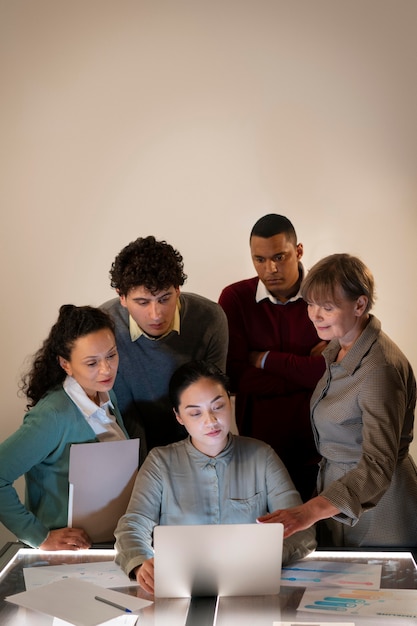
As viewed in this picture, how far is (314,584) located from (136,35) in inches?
92.2

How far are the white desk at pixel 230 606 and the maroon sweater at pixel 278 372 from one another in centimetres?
Result: 88

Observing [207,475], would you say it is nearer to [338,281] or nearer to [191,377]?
[191,377]

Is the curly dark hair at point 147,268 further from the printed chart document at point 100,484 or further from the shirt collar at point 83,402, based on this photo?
the printed chart document at point 100,484

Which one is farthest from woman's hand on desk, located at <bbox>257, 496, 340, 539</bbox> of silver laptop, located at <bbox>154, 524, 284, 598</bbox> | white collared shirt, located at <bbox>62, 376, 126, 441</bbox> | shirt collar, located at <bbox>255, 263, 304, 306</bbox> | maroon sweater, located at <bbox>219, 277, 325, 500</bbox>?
shirt collar, located at <bbox>255, 263, 304, 306</bbox>

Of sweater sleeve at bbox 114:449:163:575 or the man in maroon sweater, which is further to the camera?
the man in maroon sweater

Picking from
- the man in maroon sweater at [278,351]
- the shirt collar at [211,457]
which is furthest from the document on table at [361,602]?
the man in maroon sweater at [278,351]

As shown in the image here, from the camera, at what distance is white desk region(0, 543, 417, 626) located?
183cm

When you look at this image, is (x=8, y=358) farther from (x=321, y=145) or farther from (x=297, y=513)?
(x=297, y=513)

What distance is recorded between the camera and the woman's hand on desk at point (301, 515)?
2062 millimetres

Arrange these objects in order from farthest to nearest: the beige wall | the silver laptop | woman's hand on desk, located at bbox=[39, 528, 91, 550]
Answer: the beige wall
woman's hand on desk, located at bbox=[39, 528, 91, 550]
the silver laptop

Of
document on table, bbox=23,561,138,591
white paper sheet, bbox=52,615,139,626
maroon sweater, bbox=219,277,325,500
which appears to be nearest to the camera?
white paper sheet, bbox=52,615,139,626

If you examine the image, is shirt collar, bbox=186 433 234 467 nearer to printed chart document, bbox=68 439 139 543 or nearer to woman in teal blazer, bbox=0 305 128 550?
printed chart document, bbox=68 439 139 543

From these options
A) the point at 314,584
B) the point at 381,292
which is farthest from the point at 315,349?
the point at 314,584

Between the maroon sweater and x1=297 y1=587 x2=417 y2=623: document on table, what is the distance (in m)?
1.07
